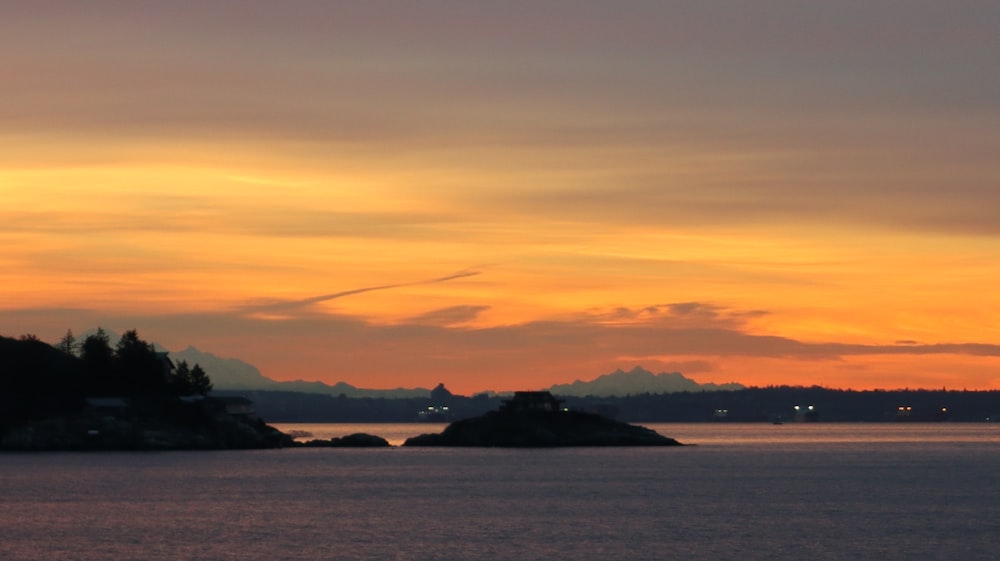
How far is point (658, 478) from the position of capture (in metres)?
167

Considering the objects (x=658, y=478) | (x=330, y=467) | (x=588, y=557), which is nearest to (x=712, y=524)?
(x=588, y=557)

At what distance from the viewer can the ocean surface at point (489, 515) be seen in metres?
90.1

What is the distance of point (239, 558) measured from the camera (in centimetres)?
8562

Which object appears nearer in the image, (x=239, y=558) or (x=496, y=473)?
(x=239, y=558)

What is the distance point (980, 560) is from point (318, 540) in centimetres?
3913

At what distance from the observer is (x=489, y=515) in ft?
376

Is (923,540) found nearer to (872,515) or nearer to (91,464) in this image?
(872,515)

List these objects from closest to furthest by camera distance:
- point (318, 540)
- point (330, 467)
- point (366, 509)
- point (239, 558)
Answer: point (239, 558), point (318, 540), point (366, 509), point (330, 467)

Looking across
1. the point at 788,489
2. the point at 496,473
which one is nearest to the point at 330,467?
the point at 496,473

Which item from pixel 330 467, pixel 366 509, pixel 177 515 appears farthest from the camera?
pixel 330 467

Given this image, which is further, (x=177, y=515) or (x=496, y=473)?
(x=496, y=473)

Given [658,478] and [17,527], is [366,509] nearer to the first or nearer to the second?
[17,527]

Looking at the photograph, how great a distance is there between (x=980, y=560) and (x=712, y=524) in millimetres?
23764

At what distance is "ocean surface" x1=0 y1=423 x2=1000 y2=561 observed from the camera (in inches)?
3546
